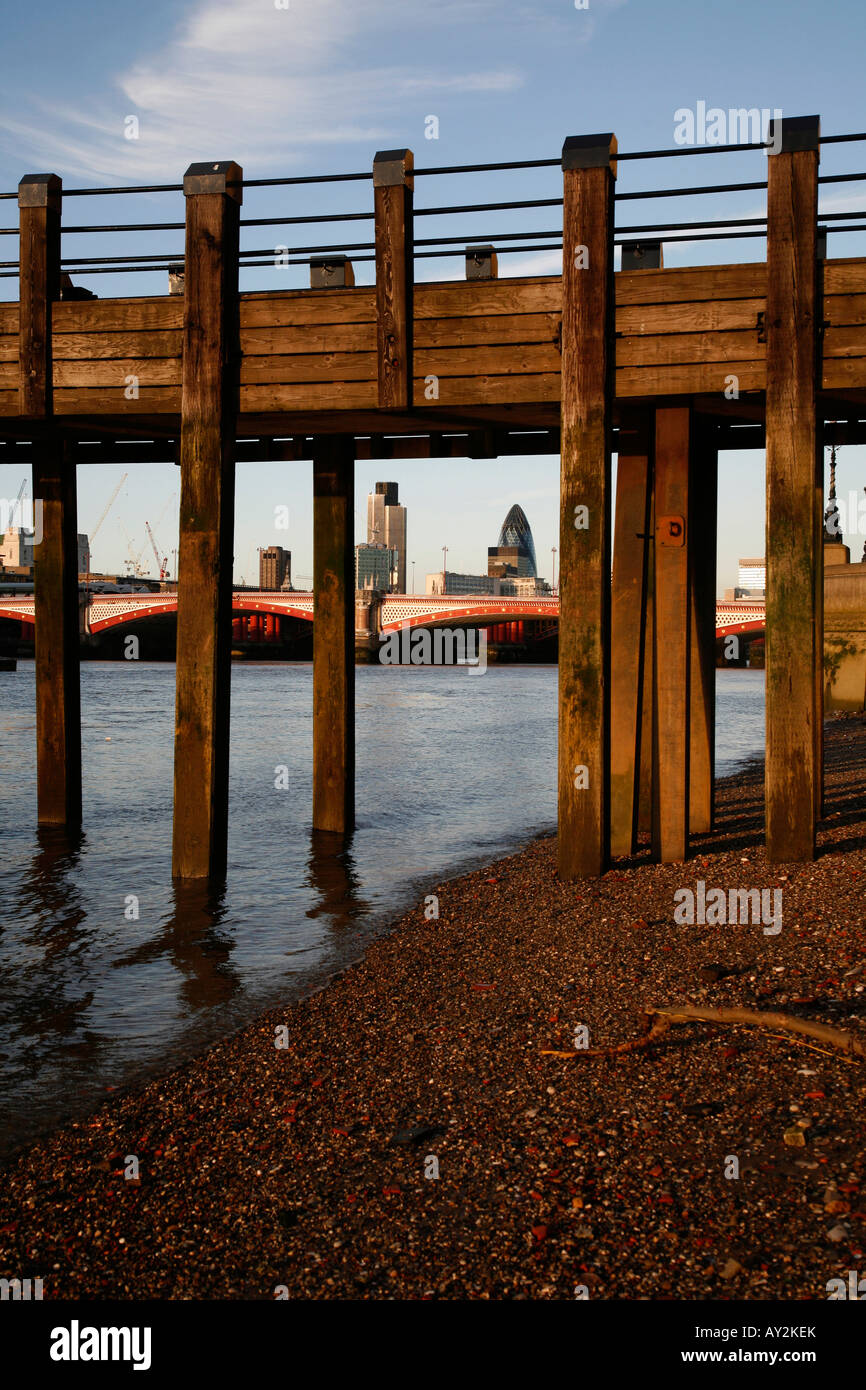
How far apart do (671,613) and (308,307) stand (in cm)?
459

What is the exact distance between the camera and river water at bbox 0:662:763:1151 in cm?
792

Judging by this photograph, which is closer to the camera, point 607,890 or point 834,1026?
point 834,1026

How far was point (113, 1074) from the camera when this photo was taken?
7.17 meters

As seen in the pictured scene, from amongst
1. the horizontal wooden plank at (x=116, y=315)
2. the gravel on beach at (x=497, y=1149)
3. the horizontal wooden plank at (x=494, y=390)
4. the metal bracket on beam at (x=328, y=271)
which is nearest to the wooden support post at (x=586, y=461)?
the horizontal wooden plank at (x=494, y=390)

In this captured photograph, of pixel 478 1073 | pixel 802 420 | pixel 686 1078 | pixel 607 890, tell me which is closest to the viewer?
pixel 686 1078

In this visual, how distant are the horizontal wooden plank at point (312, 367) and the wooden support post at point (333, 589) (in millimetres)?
3160

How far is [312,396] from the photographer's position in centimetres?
1081

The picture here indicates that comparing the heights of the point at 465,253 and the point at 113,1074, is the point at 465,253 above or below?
above

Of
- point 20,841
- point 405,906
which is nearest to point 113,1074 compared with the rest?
point 405,906

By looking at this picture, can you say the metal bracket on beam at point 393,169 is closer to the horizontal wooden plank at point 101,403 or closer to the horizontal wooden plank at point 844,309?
the horizontal wooden plank at point 101,403

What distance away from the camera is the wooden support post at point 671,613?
35.1ft

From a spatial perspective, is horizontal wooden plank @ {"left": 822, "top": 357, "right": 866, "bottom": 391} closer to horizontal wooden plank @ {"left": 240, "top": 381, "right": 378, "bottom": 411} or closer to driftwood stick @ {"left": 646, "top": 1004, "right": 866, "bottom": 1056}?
horizontal wooden plank @ {"left": 240, "top": 381, "right": 378, "bottom": 411}

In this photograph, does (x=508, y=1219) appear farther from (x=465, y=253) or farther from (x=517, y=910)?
(x=465, y=253)

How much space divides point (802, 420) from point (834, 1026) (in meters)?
5.29
